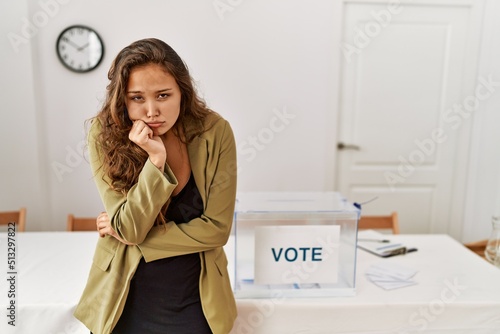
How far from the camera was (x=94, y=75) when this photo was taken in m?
2.85

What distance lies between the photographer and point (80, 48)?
2.79 metres

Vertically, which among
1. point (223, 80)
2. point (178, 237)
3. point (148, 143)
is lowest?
point (178, 237)

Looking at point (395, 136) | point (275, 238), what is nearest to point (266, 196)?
point (275, 238)

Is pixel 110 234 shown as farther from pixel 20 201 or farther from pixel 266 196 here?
pixel 20 201

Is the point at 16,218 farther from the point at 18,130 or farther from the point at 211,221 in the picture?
the point at 211,221

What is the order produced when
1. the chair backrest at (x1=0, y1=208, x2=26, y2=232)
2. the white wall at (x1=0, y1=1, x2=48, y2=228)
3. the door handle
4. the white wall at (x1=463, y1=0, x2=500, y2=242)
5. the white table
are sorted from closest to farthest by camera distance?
the white table → the chair backrest at (x1=0, y1=208, x2=26, y2=232) → the white wall at (x1=0, y1=1, x2=48, y2=228) → the white wall at (x1=463, y1=0, x2=500, y2=242) → the door handle

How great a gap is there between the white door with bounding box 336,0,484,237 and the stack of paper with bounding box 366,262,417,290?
5.04 feet

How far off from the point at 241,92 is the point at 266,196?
1.40 meters

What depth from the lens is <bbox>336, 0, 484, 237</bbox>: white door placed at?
3.06 m

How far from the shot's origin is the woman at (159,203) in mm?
1049

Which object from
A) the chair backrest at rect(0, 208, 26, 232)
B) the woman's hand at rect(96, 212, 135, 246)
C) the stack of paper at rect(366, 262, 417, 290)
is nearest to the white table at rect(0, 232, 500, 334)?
the stack of paper at rect(366, 262, 417, 290)

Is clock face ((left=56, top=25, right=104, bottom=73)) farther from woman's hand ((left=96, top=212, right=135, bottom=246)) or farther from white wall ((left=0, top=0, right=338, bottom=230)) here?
woman's hand ((left=96, top=212, right=135, bottom=246))

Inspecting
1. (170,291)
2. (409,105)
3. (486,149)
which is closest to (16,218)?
(170,291)

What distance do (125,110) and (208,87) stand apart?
6.26ft
